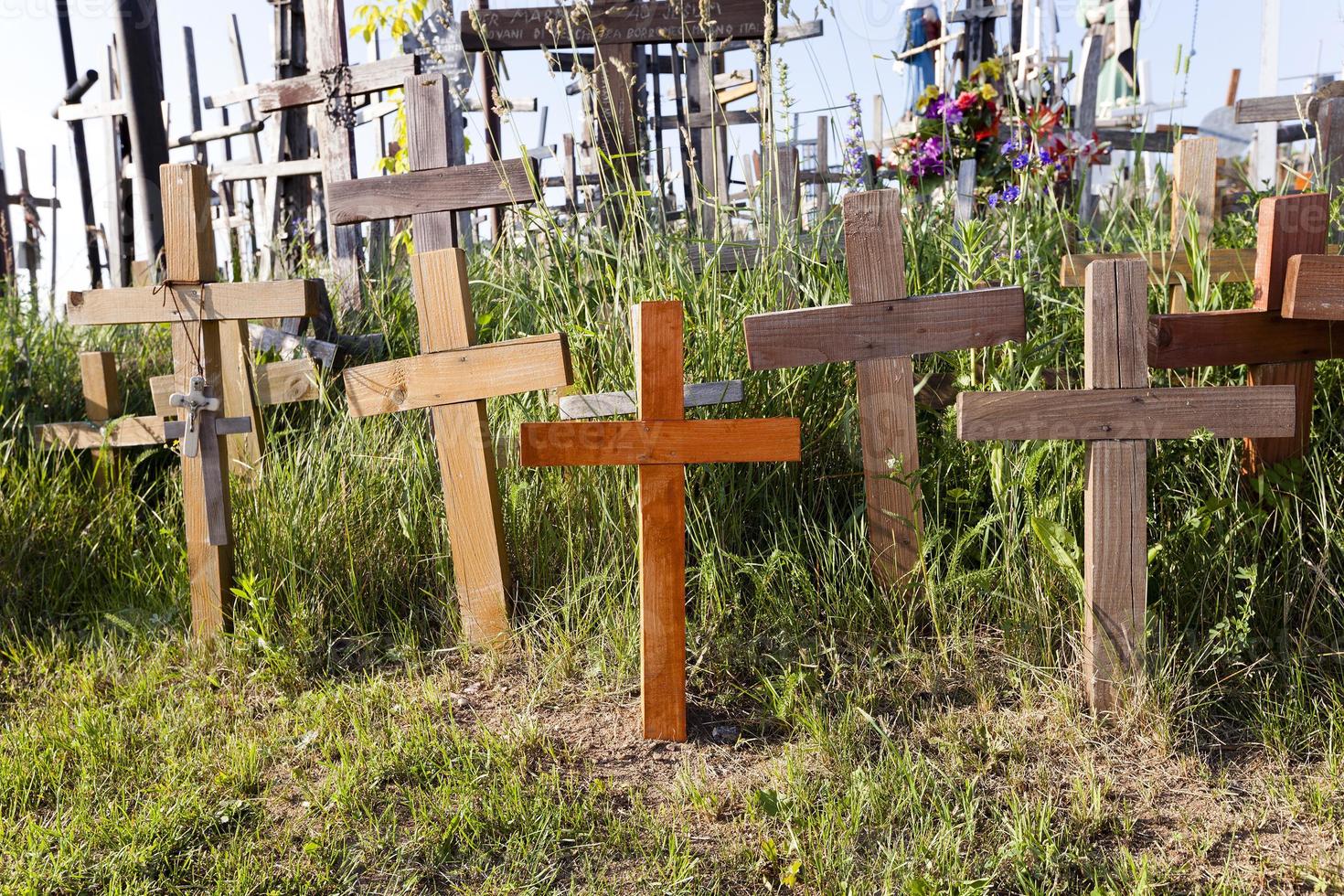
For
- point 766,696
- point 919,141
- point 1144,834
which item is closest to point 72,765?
point 766,696

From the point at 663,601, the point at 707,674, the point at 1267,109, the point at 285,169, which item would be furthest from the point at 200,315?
the point at 1267,109

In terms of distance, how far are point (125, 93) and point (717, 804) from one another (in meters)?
7.17

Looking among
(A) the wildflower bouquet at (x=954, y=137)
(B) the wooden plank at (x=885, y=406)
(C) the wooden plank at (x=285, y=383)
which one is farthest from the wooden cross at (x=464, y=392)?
(A) the wildflower bouquet at (x=954, y=137)

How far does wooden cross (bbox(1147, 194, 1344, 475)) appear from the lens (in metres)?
2.86

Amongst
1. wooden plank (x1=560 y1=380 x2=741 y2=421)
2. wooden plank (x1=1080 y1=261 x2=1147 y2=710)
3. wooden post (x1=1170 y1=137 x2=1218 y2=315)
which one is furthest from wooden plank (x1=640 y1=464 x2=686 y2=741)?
wooden post (x1=1170 y1=137 x2=1218 y2=315)

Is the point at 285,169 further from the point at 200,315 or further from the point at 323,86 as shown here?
the point at 200,315

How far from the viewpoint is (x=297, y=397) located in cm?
420

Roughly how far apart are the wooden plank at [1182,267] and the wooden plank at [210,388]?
106 inches

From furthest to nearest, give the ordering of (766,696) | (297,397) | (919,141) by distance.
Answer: (919,141) < (297,397) < (766,696)

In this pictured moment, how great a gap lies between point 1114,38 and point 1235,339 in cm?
1025

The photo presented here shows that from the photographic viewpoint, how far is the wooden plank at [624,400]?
3061mm

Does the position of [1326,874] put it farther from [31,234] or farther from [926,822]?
[31,234]

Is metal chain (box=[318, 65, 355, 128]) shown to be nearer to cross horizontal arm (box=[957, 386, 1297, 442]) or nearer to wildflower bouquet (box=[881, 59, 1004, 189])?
wildflower bouquet (box=[881, 59, 1004, 189])

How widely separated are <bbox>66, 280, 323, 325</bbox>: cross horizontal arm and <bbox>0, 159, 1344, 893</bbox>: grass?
0.64 m
